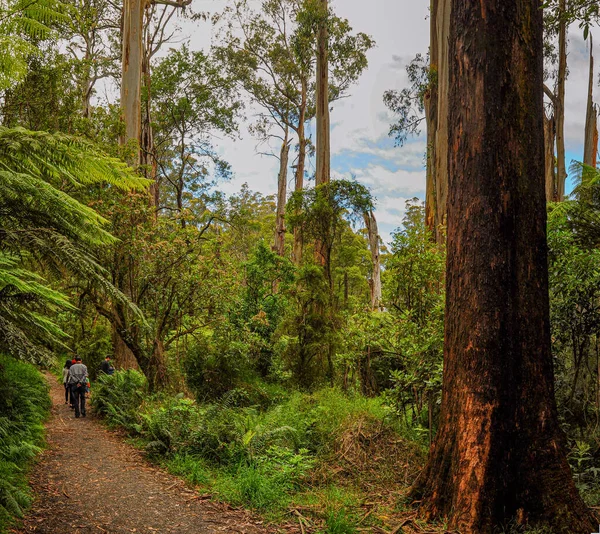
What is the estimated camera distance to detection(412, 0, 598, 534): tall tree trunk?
404cm

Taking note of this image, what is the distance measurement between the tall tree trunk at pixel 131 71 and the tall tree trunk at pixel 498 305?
38.9 ft

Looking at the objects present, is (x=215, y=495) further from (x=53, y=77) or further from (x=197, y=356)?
(x=53, y=77)

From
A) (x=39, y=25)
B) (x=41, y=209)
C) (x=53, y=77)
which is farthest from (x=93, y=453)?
(x=53, y=77)

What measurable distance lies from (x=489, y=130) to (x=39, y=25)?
4837 mm

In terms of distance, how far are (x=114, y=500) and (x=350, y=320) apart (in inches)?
219

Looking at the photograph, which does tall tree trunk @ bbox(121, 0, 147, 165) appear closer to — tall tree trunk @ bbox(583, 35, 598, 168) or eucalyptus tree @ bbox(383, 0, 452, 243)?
eucalyptus tree @ bbox(383, 0, 452, 243)

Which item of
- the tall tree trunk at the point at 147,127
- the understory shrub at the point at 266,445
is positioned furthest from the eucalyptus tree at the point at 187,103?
the understory shrub at the point at 266,445

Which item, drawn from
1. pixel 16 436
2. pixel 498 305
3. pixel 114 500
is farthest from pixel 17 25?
pixel 498 305

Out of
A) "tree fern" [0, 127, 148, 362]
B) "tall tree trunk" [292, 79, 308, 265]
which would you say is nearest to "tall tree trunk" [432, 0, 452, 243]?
"tree fern" [0, 127, 148, 362]

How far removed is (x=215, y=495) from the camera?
18.6 feet

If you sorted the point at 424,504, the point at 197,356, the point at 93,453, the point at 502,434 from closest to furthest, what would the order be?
the point at 502,434
the point at 424,504
the point at 93,453
the point at 197,356

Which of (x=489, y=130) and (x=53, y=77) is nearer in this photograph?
(x=489, y=130)

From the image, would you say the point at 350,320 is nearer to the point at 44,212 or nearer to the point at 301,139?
the point at 44,212

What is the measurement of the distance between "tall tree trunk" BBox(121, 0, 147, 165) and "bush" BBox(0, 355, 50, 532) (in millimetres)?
7337
